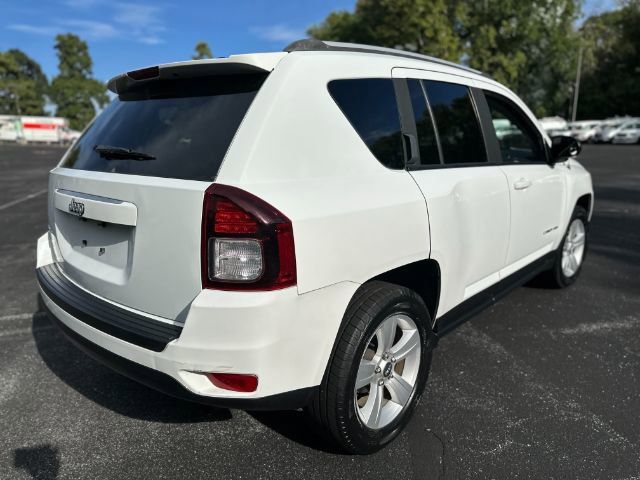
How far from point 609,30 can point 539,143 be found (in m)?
57.1

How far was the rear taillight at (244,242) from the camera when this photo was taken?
1.74m

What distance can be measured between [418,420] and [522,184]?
1723 mm

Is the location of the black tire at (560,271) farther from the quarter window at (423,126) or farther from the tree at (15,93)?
the tree at (15,93)

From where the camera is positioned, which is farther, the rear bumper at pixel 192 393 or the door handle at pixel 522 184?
the door handle at pixel 522 184

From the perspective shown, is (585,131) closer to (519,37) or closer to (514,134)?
(519,37)

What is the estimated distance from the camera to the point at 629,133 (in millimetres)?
33562

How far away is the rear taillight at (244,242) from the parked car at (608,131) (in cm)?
3968

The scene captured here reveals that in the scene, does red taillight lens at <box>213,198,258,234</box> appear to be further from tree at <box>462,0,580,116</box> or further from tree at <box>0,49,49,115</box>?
tree at <box>0,49,49,115</box>

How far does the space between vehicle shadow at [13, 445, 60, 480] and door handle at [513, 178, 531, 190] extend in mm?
3006

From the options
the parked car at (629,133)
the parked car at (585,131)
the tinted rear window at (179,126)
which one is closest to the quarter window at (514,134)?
the tinted rear window at (179,126)

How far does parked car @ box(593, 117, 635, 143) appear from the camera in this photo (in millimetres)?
34625

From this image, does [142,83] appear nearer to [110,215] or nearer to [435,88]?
[110,215]

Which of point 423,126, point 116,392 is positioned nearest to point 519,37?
point 423,126

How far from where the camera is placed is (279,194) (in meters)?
1.80
